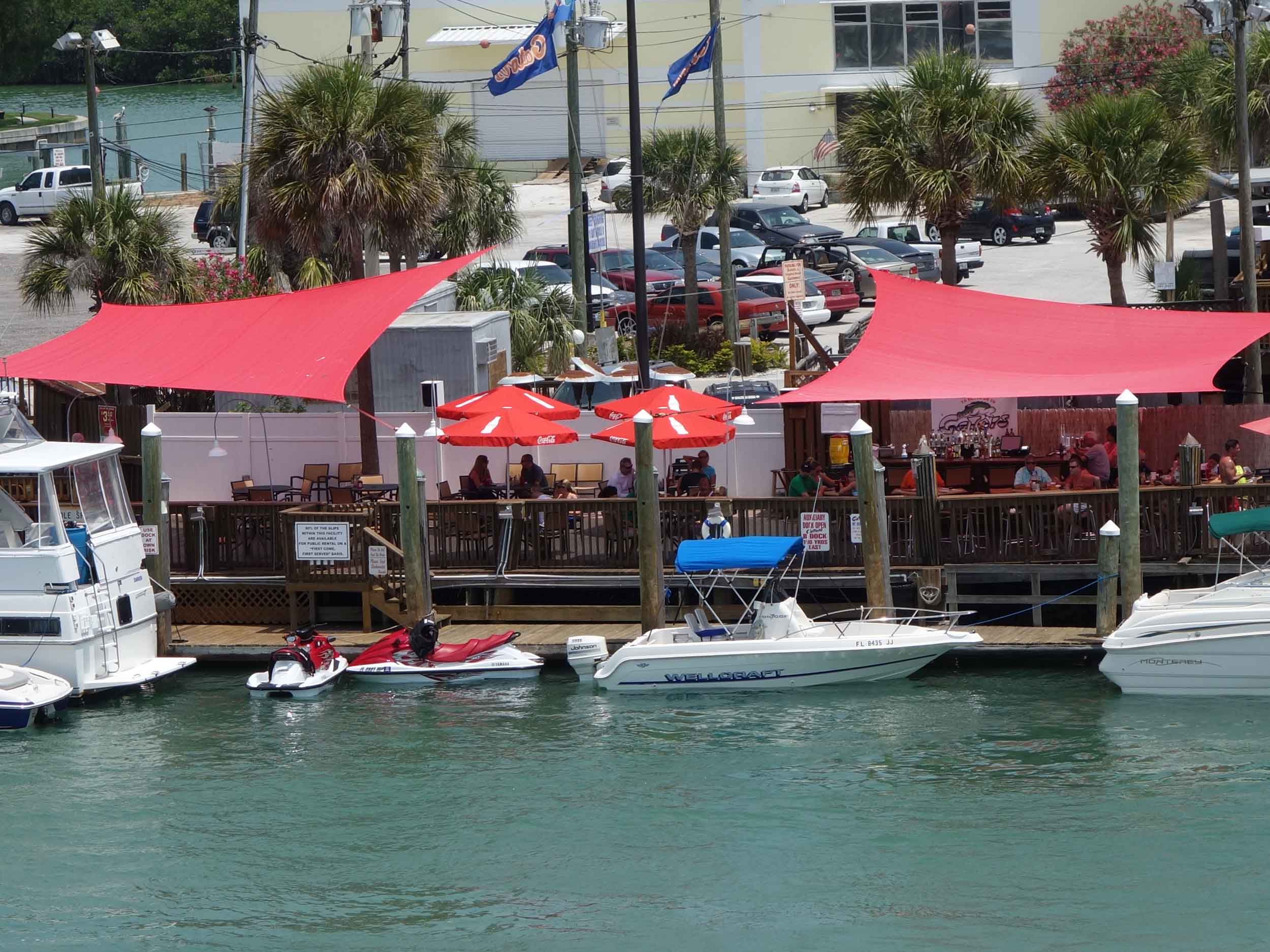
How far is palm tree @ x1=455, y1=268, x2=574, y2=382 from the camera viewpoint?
3188cm

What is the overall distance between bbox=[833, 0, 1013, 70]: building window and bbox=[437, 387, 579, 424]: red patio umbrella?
122 feet

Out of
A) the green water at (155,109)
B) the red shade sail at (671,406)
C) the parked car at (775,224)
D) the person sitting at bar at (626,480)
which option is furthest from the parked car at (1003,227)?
the green water at (155,109)

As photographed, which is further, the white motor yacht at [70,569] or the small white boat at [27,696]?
the white motor yacht at [70,569]

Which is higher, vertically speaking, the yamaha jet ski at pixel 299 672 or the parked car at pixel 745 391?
the parked car at pixel 745 391

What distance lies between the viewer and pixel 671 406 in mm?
22734

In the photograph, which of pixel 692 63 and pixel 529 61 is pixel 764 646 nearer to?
pixel 529 61

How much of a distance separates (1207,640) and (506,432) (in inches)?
345

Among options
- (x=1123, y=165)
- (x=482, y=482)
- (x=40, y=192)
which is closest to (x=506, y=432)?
(x=482, y=482)

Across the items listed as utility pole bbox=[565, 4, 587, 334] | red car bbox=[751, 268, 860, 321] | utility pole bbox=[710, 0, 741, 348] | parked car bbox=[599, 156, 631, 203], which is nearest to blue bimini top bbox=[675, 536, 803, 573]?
utility pole bbox=[565, 4, 587, 334]

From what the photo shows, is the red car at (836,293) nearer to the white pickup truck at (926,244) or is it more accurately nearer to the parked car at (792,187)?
the white pickup truck at (926,244)

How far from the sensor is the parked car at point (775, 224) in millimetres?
47375

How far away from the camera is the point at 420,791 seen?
17.5m

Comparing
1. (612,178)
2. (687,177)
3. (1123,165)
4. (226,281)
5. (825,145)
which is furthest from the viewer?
(825,145)

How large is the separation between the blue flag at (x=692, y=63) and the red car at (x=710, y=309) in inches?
200
